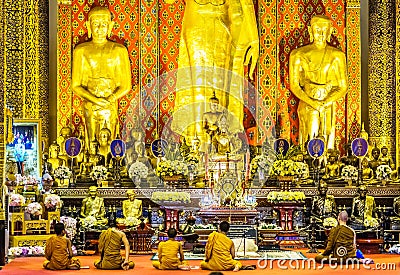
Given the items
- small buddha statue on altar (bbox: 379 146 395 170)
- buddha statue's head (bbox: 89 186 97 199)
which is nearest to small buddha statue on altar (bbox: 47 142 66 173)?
buddha statue's head (bbox: 89 186 97 199)

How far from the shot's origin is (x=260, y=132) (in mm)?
20016

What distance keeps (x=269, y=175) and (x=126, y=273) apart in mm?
5362

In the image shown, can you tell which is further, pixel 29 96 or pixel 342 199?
pixel 29 96

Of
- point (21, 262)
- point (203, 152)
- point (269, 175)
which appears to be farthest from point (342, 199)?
point (21, 262)

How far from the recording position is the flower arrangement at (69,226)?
49.8 feet

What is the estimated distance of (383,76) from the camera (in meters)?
19.5

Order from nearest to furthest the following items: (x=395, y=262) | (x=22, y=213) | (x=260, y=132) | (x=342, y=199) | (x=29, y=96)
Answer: (x=395, y=262), (x=22, y=213), (x=342, y=199), (x=29, y=96), (x=260, y=132)

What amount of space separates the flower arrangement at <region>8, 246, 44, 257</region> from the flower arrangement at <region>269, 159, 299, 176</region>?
165 inches

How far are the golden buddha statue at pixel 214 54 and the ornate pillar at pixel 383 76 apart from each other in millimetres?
2226

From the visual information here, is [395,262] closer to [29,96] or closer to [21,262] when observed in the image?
[21,262]

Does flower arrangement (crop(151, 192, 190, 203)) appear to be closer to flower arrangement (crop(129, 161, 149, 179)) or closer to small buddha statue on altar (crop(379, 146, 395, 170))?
flower arrangement (crop(129, 161, 149, 179))

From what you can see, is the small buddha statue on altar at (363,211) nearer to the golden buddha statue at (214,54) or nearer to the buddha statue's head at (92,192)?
the golden buddha statue at (214,54)

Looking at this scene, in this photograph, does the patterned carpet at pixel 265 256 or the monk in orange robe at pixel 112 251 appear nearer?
the monk in orange robe at pixel 112 251

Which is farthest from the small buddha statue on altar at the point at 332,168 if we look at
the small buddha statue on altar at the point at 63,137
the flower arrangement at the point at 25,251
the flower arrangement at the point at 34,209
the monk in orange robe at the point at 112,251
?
the monk in orange robe at the point at 112,251
